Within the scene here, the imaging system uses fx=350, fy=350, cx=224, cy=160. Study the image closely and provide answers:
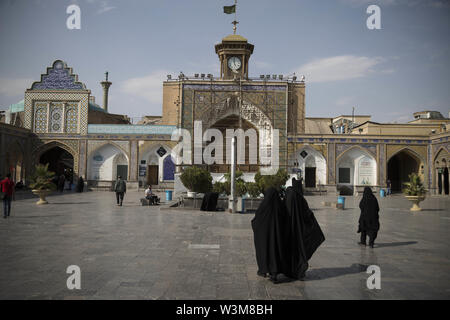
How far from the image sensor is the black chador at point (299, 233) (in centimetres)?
424

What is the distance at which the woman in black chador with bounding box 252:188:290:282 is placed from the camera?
162 inches

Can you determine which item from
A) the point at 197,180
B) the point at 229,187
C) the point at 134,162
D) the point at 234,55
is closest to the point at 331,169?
the point at 234,55

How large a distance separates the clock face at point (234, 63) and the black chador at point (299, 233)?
77.4ft

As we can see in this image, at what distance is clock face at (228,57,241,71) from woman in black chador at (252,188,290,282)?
78.1 ft

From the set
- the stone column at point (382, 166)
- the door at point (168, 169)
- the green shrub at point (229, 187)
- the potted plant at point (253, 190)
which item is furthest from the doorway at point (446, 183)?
the door at point (168, 169)

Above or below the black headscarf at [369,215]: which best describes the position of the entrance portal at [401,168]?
above

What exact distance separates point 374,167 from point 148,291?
2448cm

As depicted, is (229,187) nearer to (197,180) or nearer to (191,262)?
(197,180)

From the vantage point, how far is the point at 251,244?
21.2ft

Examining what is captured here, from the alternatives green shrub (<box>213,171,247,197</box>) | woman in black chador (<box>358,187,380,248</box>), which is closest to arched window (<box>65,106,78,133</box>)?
green shrub (<box>213,171,247,197</box>)

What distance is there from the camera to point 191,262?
5.06 metres

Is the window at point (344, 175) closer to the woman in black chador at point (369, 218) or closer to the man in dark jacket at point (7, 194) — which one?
the woman in black chador at point (369, 218)

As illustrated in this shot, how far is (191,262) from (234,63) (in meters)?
23.7
